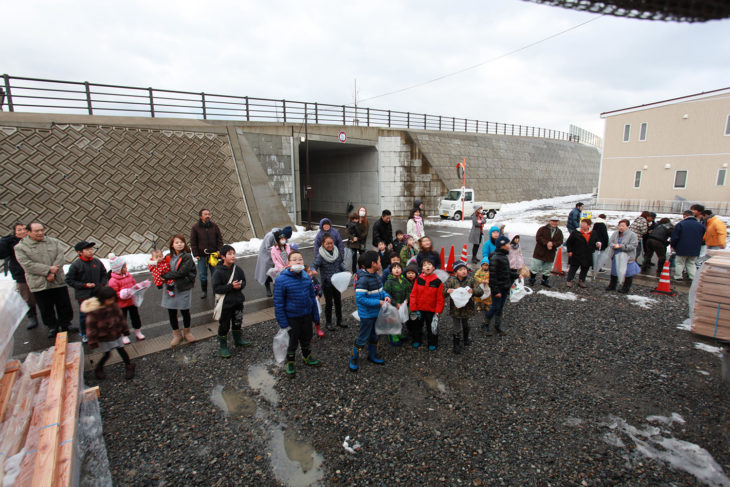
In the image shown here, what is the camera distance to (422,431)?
3.66 meters

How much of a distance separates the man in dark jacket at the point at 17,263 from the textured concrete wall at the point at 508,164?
68.0 ft

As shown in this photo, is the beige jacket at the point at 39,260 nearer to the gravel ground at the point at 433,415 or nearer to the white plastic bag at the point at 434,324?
the gravel ground at the point at 433,415

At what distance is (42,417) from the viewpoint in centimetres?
320

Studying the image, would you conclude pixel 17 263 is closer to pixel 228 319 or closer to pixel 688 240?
pixel 228 319

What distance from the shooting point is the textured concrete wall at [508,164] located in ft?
81.7

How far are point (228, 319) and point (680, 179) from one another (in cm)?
2652

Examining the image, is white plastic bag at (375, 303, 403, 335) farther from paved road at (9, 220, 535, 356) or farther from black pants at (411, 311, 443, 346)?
paved road at (9, 220, 535, 356)

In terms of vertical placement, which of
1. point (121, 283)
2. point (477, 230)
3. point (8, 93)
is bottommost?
point (121, 283)

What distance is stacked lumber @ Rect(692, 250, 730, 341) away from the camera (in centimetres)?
532

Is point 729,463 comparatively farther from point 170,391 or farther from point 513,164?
point 513,164

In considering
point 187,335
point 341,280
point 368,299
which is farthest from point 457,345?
point 187,335

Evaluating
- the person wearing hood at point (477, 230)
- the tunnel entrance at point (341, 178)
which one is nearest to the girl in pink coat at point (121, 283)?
the person wearing hood at point (477, 230)

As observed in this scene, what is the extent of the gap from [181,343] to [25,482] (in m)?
3.18

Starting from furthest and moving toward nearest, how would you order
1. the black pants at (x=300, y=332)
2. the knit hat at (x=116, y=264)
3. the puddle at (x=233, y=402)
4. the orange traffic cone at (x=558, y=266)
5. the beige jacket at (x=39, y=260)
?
the orange traffic cone at (x=558, y=266)
the beige jacket at (x=39, y=260)
the knit hat at (x=116, y=264)
the black pants at (x=300, y=332)
the puddle at (x=233, y=402)
